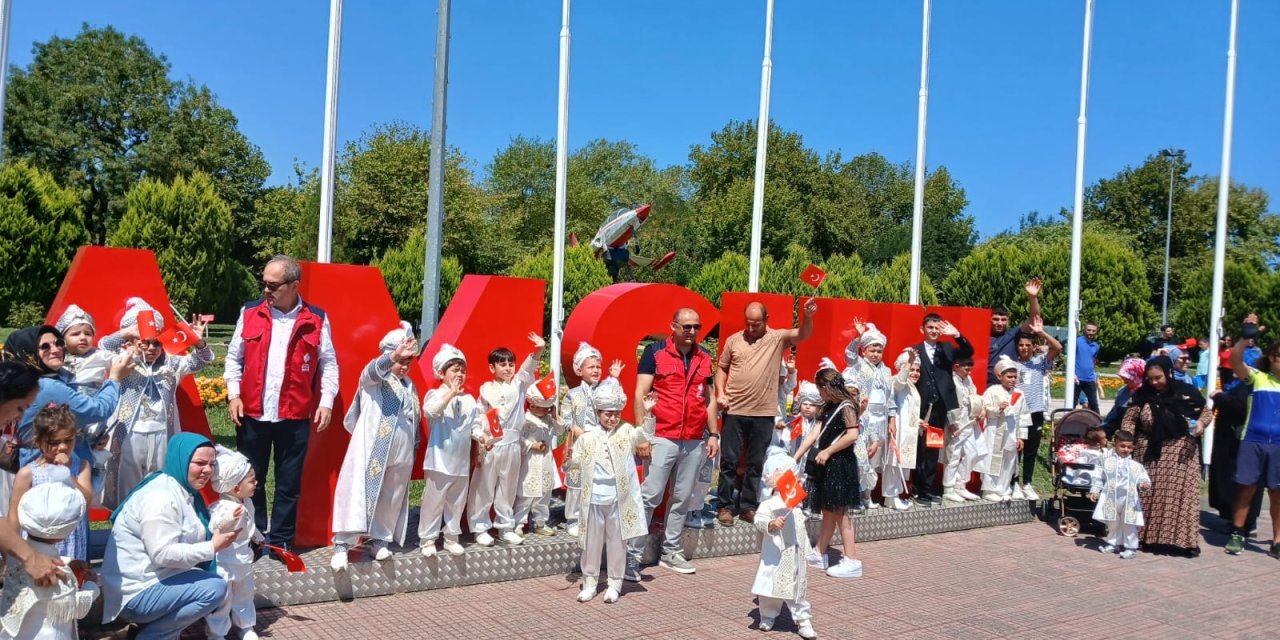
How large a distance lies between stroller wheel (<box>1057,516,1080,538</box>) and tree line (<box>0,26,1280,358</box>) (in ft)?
78.7

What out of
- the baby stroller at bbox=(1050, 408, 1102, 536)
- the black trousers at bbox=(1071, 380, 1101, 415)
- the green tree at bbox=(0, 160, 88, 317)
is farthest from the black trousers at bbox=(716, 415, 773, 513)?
the green tree at bbox=(0, 160, 88, 317)

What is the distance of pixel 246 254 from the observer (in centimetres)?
4469

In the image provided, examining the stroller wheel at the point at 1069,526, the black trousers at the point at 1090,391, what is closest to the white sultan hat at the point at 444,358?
the stroller wheel at the point at 1069,526

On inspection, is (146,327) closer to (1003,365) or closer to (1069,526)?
(1003,365)

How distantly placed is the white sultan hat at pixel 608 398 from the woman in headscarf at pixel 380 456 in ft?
4.14

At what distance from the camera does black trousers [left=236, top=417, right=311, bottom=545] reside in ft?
18.9

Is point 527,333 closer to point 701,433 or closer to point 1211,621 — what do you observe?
point 701,433

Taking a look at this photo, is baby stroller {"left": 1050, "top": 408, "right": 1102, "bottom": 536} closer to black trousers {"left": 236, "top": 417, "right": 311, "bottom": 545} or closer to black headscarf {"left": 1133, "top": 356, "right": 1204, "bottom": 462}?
black headscarf {"left": 1133, "top": 356, "right": 1204, "bottom": 462}

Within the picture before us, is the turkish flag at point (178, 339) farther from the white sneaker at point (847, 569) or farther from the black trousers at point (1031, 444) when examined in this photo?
the black trousers at point (1031, 444)

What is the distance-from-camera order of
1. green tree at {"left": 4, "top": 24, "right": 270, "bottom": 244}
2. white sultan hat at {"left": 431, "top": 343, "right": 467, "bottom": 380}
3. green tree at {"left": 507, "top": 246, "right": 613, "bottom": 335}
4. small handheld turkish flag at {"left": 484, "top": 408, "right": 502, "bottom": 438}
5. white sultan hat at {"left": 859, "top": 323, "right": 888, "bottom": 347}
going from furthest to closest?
green tree at {"left": 4, "top": 24, "right": 270, "bottom": 244} → green tree at {"left": 507, "top": 246, "right": 613, "bottom": 335} → white sultan hat at {"left": 859, "top": 323, "right": 888, "bottom": 347} → small handheld turkish flag at {"left": 484, "top": 408, "right": 502, "bottom": 438} → white sultan hat at {"left": 431, "top": 343, "right": 467, "bottom": 380}

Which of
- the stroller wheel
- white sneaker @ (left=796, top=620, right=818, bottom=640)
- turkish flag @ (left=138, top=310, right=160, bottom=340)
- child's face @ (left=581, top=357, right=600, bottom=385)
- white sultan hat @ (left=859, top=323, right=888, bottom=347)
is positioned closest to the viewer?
turkish flag @ (left=138, top=310, right=160, bottom=340)

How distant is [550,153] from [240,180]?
69.5 feet

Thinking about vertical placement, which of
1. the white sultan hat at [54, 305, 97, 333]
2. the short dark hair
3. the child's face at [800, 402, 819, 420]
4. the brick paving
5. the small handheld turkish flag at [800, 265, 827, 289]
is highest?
the small handheld turkish flag at [800, 265, 827, 289]

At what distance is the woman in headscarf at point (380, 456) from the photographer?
Result: 580 centimetres
